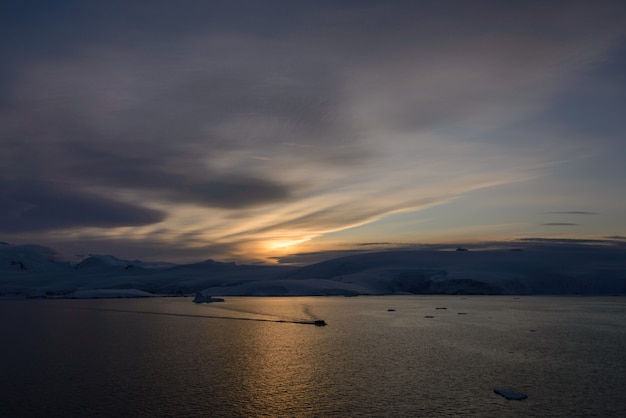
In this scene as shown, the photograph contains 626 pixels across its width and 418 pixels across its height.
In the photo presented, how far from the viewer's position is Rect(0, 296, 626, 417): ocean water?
42.3 ft

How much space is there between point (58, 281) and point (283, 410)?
3800 inches

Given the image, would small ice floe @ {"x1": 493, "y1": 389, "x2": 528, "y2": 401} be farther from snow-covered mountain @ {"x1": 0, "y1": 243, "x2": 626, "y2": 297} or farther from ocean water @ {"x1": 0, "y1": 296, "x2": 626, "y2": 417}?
snow-covered mountain @ {"x1": 0, "y1": 243, "x2": 626, "y2": 297}

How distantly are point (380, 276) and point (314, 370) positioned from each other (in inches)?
2951

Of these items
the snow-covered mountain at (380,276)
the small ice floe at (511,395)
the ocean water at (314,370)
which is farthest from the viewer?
the snow-covered mountain at (380,276)

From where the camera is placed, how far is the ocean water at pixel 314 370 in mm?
12891

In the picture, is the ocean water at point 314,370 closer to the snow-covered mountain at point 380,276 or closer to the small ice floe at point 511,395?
the small ice floe at point 511,395

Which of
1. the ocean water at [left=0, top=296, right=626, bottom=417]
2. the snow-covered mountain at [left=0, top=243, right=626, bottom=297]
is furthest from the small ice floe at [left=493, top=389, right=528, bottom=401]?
the snow-covered mountain at [left=0, top=243, right=626, bottom=297]

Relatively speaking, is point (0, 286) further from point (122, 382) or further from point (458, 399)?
point (458, 399)

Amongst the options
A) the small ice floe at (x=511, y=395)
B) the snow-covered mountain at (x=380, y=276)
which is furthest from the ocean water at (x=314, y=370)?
the snow-covered mountain at (x=380, y=276)

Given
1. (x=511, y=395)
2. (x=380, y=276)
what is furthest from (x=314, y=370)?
(x=380, y=276)

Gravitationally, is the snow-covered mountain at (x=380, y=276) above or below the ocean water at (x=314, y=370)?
above

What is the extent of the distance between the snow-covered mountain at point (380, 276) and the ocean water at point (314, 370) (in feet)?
164

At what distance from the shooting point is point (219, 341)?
84.2 feet

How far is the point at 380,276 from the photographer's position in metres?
91.4
